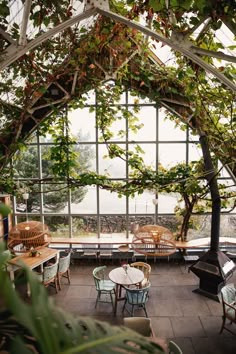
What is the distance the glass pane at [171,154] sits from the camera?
8.06 metres

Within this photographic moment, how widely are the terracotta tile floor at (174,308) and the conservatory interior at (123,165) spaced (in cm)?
3

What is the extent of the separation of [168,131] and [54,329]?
25.5 feet

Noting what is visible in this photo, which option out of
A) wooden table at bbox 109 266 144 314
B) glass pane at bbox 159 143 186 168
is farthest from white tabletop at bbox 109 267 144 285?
glass pane at bbox 159 143 186 168

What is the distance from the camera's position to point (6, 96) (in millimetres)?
5363

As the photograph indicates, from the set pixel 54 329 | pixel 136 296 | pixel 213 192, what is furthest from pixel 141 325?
pixel 54 329

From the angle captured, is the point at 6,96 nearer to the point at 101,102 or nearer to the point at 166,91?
the point at 101,102

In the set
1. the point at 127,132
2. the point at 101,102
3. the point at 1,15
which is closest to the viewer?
the point at 1,15

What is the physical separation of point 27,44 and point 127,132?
18.3ft

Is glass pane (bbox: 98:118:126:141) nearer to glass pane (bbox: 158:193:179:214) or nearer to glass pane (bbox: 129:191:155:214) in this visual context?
glass pane (bbox: 129:191:155:214)

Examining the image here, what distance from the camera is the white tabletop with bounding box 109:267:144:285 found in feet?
19.4

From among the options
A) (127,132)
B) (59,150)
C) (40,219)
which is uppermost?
(127,132)

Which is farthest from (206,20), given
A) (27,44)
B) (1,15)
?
(1,15)

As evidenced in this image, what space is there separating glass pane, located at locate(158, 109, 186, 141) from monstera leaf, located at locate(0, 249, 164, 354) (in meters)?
7.61

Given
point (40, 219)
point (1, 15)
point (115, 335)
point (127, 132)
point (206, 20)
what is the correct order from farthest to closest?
point (40, 219) < point (127, 132) < point (1, 15) < point (206, 20) < point (115, 335)
